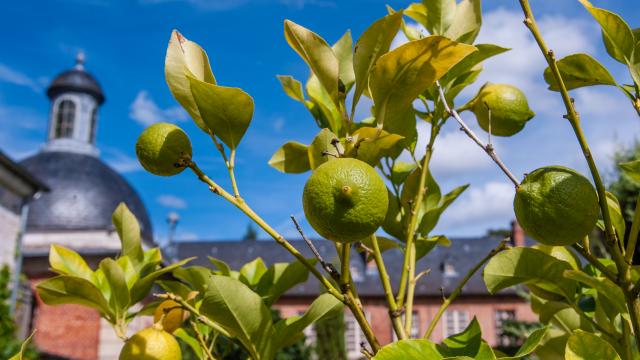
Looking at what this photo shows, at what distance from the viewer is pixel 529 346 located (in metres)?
0.54

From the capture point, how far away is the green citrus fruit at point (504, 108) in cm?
78

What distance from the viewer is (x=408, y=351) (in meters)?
0.50

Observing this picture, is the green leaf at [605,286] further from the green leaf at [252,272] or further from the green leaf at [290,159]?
the green leaf at [252,272]

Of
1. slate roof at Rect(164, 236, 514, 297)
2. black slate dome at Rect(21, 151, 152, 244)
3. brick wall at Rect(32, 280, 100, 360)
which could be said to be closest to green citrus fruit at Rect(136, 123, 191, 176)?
brick wall at Rect(32, 280, 100, 360)

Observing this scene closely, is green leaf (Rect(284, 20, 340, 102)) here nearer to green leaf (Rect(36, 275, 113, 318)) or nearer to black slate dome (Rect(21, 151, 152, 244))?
green leaf (Rect(36, 275, 113, 318))

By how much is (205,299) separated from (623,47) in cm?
54

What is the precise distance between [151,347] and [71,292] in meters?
0.22

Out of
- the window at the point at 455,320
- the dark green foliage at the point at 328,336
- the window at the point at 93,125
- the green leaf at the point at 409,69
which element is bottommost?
the green leaf at the point at 409,69

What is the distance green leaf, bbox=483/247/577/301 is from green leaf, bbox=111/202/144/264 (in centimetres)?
59

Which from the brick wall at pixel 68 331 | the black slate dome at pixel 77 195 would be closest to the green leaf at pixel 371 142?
the brick wall at pixel 68 331

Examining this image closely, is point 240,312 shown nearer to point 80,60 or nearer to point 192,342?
point 192,342

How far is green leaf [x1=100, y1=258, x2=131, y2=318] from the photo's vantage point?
839 millimetres

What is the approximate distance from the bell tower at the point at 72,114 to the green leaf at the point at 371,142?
23.4 metres

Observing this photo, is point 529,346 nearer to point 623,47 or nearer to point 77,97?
point 623,47
